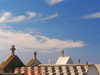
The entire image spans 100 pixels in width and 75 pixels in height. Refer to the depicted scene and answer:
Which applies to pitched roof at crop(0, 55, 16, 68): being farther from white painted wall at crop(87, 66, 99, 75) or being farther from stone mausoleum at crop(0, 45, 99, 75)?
white painted wall at crop(87, 66, 99, 75)

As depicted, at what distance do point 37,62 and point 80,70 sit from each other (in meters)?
8.01

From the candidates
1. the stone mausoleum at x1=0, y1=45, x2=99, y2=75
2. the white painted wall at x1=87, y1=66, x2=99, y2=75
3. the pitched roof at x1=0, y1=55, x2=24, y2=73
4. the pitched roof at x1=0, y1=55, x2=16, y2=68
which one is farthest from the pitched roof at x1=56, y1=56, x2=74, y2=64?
the white painted wall at x1=87, y1=66, x2=99, y2=75

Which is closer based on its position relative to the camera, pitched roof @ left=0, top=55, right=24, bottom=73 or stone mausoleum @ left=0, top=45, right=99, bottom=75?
stone mausoleum @ left=0, top=45, right=99, bottom=75

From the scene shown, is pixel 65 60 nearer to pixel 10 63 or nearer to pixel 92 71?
pixel 10 63

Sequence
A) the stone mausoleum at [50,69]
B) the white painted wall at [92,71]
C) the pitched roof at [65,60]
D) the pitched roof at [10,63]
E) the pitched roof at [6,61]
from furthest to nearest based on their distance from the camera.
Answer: the pitched roof at [65,60], the pitched roof at [6,61], the pitched roof at [10,63], the white painted wall at [92,71], the stone mausoleum at [50,69]

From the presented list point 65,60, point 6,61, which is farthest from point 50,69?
point 65,60

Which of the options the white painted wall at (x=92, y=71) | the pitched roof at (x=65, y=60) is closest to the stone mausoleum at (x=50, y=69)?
the white painted wall at (x=92, y=71)

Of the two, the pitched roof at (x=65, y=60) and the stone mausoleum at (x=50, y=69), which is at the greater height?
the pitched roof at (x=65, y=60)

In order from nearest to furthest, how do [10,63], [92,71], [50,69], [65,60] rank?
[92,71], [50,69], [10,63], [65,60]

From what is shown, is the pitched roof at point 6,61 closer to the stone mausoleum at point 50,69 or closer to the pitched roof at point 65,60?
the stone mausoleum at point 50,69

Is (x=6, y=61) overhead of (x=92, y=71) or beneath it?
overhead

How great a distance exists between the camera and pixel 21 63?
1886 centimetres

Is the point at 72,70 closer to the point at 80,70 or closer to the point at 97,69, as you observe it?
the point at 80,70

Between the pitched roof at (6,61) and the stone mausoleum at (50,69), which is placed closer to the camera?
the stone mausoleum at (50,69)
